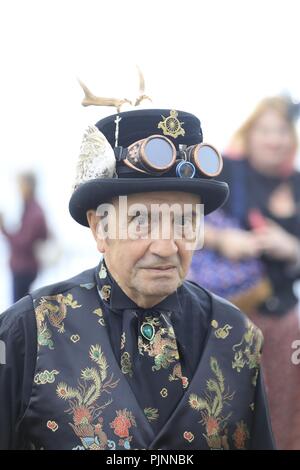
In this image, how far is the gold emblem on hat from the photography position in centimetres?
300

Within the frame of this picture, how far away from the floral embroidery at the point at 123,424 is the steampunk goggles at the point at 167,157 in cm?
76

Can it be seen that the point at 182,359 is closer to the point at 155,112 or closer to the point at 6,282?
the point at 155,112

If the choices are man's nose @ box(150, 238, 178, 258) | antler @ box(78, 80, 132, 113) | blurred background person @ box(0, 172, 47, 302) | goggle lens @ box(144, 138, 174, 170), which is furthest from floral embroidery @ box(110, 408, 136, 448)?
blurred background person @ box(0, 172, 47, 302)

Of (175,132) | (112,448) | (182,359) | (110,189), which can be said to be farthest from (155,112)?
(112,448)

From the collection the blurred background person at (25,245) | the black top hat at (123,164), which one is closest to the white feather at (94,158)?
the black top hat at (123,164)

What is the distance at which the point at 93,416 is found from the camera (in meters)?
2.85

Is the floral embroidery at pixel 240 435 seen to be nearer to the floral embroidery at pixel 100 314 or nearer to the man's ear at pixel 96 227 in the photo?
the floral embroidery at pixel 100 314

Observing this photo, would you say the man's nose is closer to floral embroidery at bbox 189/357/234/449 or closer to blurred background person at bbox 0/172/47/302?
floral embroidery at bbox 189/357/234/449

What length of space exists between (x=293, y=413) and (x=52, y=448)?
8.06ft

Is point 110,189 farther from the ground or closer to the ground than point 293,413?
farther from the ground

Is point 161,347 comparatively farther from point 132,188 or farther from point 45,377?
point 132,188

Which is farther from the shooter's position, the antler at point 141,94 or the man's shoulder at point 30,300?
the antler at point 141,94

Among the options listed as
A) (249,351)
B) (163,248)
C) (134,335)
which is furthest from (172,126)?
Answer: (249,351)

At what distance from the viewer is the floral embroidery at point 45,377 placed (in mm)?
2865
